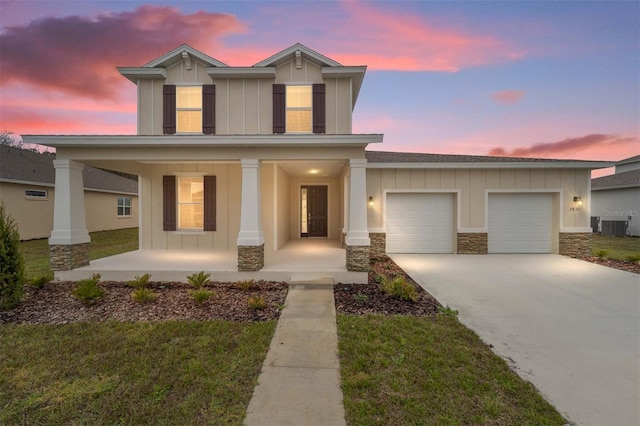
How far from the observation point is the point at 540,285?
616 cm

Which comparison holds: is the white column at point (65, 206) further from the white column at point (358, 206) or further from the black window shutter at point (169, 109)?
the white column at point (358, 206)

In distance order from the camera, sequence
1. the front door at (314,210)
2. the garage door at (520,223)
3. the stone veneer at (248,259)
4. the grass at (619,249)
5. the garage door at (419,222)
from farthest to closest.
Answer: the front door at (314,210) < the garage door at (419,222) < the garage door at (520,223) < the grass at (619,249) < the stone veneer at (248,259)

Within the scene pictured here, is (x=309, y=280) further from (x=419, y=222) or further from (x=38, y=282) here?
(x=38, y=282)

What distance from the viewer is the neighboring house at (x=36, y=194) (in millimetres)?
13117

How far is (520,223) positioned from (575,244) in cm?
194

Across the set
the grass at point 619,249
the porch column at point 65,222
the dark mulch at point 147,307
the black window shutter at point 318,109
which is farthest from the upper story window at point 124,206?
the grass at point 619,249

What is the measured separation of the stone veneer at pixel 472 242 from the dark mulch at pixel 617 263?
3.12 m

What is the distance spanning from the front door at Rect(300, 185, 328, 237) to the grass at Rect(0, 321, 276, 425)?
8206 mm

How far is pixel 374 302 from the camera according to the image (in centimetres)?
510

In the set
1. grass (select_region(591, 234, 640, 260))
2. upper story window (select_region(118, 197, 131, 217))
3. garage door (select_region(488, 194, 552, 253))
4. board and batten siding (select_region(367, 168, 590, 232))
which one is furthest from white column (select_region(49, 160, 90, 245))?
grass (select_region(591, 234, 640, 260))

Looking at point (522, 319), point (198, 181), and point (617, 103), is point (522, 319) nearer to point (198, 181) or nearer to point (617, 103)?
point (198, 181)

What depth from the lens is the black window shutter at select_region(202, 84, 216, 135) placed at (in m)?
8.87

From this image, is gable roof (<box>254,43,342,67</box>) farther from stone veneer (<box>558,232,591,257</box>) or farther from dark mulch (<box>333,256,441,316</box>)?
stone veneer (<box>558,232,591,257</box>)

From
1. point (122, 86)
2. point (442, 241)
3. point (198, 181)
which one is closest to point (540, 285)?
point (442, 241)
